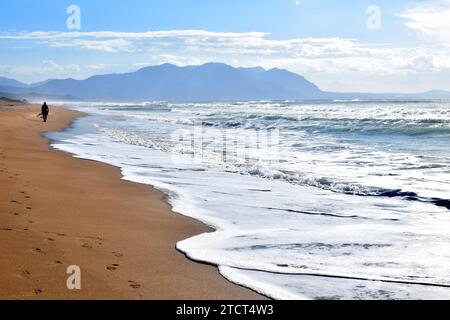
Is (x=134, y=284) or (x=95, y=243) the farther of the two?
(x=95, y=243)

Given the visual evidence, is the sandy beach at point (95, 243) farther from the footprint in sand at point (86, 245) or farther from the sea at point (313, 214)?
the sea at point (313, 214)

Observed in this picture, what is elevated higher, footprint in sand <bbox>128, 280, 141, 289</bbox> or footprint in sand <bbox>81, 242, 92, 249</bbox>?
footprint in sand <bbox>81, 242, 92, 249</bbox>

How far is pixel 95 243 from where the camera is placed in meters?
6.30

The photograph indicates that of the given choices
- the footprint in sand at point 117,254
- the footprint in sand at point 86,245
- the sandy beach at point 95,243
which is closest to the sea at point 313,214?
the sandy beach at point 95,243

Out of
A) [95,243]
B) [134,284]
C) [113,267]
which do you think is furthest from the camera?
[95,243]

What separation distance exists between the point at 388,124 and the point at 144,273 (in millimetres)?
33429

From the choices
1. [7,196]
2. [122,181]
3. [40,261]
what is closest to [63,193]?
[7,196]

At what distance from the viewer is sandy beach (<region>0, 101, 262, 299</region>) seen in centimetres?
478

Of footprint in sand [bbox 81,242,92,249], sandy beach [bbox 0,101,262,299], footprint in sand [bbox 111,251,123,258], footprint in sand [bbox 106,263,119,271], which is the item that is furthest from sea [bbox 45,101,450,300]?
footprint in sand [bbox 81,242,92,249]

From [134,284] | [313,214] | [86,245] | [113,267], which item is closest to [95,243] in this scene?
[86,245]

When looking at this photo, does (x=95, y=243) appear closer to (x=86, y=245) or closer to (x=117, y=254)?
(x=86, y=245)

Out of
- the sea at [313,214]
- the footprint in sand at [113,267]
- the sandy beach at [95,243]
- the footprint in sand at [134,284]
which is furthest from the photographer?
the sea at [313,214]

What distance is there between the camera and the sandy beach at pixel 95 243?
4781 mm

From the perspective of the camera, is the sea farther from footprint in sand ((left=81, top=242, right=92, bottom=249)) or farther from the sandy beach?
footprint in sand ((left=81, top=242, right=92, bottom=249))
